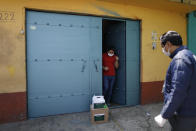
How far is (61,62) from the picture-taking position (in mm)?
3641

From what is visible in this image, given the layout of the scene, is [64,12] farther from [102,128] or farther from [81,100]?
[102,128]

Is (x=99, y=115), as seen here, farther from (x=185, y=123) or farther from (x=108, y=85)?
(x=185, y=123)

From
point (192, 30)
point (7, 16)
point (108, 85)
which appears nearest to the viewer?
point (7, 16)

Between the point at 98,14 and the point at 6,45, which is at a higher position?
the point at 98,14

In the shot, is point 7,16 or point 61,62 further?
point 61,62

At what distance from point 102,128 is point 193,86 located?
208 centimetres

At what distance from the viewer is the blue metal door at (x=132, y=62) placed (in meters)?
4.31

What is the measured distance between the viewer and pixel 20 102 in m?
3.27

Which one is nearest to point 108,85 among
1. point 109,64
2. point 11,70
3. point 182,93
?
point 109,64

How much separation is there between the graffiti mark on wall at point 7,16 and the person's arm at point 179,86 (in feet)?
11.0

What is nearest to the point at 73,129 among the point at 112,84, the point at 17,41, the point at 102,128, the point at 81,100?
the point at 102,128

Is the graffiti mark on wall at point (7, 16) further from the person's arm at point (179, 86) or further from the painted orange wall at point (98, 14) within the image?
the person's arm at point (179, 86)

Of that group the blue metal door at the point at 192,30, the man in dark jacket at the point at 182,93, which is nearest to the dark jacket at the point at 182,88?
the man in dark jacket at the point at 182,93

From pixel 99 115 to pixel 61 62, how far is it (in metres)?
1.59
